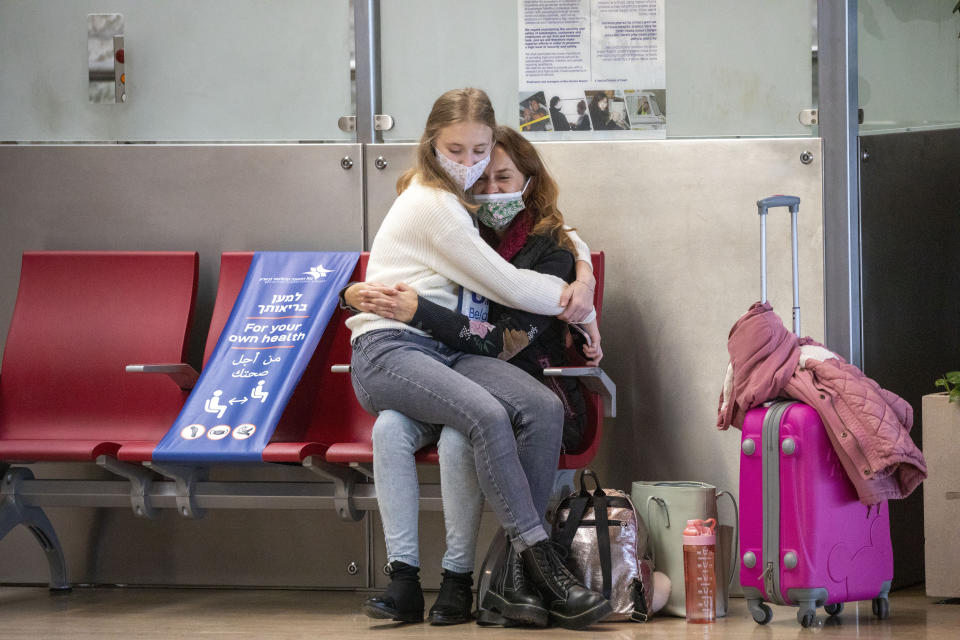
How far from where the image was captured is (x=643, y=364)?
155 inches

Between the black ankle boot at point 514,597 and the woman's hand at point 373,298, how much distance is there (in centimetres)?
72

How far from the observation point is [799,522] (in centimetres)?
307

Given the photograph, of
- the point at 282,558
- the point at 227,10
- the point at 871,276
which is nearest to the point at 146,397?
the point at 282,558

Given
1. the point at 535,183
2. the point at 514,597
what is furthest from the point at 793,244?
the point at 514,597

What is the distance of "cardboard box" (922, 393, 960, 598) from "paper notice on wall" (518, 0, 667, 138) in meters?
1.26

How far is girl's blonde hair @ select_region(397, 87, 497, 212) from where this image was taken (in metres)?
3.39

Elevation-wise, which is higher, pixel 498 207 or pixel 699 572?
pixel 498 207

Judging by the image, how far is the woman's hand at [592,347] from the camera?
3.47 meters

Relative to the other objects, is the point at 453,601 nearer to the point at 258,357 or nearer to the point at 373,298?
the point at 373,298

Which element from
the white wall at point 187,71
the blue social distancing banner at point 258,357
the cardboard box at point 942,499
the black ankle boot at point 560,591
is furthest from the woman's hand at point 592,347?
the white wall at point 187,71

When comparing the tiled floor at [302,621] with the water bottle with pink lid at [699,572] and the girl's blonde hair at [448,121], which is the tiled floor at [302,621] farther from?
the girl's blonde hair at [448,121]

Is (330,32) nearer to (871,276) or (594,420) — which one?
(594,420)

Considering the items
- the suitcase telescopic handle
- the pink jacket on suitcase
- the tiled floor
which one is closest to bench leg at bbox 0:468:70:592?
the tiled floor

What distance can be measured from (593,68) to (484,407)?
1490 millimetres
